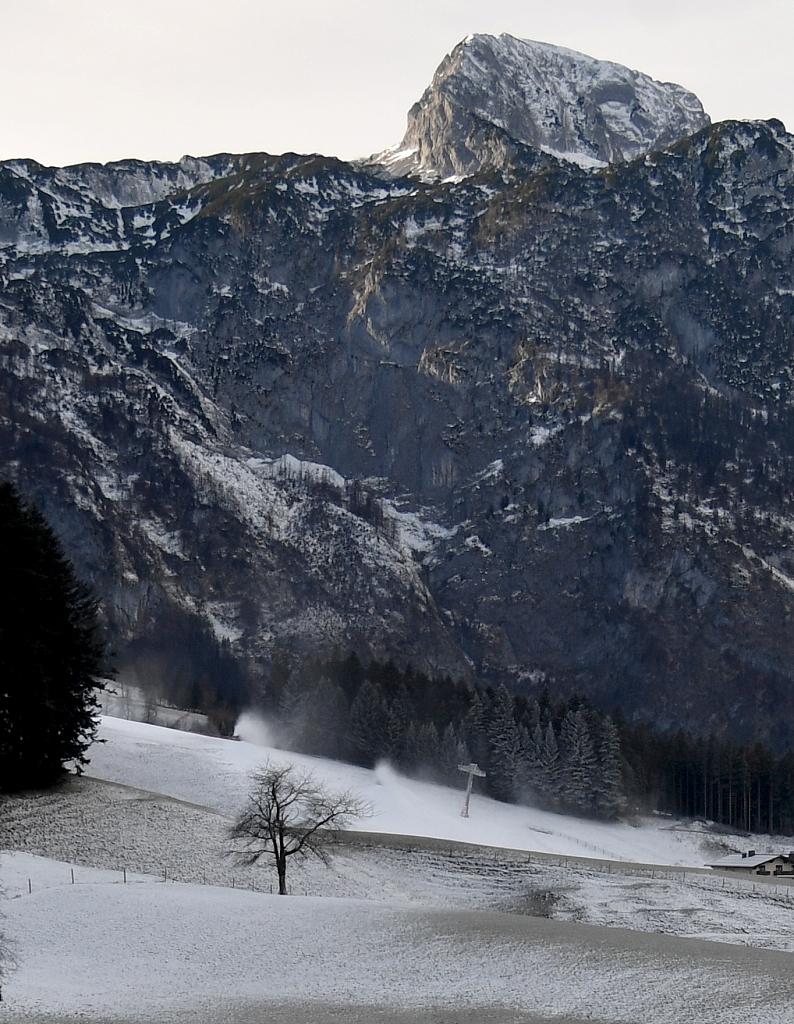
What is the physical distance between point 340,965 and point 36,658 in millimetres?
34702

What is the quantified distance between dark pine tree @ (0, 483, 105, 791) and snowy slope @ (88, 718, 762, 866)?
16.8 meters

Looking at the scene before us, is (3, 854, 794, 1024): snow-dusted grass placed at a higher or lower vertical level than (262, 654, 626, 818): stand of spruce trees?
lower

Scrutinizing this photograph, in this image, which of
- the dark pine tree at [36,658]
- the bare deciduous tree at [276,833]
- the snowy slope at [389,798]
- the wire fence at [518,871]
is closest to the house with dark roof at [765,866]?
the snowy slope at [389,798]

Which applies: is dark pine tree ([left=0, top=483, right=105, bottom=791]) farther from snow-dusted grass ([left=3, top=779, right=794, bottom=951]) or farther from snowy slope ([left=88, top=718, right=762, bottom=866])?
snowy slope ([left=88, top=718, right=762, bottom=866])

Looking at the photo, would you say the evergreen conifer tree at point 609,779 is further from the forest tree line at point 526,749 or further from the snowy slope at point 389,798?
the snowy slope at point 389,798

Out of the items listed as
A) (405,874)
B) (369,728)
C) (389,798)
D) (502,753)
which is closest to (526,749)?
(502,753)

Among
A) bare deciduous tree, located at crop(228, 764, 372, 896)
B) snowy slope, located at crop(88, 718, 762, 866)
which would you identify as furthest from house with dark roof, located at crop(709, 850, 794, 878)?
bare deciduous tree, located at crop(228, 764, 372, 896)

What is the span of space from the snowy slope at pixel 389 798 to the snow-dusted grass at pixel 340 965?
40.8m

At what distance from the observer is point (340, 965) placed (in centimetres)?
4866

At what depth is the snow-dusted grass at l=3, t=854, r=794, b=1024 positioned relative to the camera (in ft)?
142

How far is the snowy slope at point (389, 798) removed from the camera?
103m

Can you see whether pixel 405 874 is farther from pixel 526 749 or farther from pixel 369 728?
pixel 526 749

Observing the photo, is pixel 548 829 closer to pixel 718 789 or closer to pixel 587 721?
pixel 587 721

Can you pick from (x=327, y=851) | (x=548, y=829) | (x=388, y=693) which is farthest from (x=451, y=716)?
(x=327, y=851)
